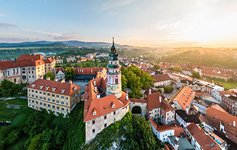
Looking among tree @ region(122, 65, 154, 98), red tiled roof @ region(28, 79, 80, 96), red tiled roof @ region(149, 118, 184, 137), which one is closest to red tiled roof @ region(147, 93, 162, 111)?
red tiled roof @ region(149, 118, 184, 137)

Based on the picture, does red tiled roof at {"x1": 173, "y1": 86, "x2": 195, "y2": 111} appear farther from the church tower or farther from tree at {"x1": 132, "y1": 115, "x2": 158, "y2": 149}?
the church tower

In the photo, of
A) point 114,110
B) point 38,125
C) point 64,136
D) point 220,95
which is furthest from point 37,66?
point 220,95

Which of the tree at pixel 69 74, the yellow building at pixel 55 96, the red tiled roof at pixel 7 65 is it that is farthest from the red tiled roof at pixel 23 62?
the yellow building at pixel 55 96

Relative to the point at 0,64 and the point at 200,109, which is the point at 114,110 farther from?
the point at 0,64

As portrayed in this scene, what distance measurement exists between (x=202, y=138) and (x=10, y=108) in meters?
53.7

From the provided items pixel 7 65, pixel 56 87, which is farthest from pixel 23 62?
pixel 56 87

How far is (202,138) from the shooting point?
3606 centimetres

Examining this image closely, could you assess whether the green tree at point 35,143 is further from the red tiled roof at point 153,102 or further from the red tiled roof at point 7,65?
the red tiled roof at point 7,65

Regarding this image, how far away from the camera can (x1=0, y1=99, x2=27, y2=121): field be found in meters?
52.5

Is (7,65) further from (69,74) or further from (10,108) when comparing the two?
(69,74)

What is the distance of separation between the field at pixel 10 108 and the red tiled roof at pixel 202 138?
149 feet

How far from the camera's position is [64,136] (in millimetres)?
40719

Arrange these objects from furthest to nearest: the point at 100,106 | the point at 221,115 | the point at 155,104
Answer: the point at 221,115 → the point at 155,104 → the point at 100,106

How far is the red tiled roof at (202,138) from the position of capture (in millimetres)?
33756
